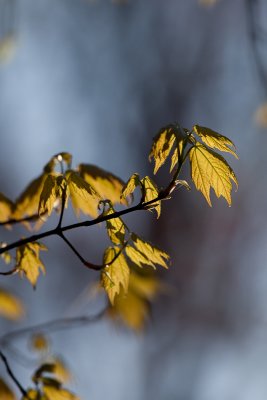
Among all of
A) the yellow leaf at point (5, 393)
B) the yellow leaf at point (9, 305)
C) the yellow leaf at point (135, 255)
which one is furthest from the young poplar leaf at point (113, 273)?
the yellow leaf at point (9, 305)

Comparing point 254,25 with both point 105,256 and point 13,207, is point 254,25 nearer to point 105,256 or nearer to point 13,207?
point 13,207

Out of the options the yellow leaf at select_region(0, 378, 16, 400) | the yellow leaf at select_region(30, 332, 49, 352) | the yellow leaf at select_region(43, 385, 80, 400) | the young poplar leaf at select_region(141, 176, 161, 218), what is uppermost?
the young poplar leaf at select_region(141, 176, 161, 218)

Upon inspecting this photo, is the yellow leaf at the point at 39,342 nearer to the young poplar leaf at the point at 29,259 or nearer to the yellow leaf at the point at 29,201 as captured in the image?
the yellow leaf at the point at 29,201

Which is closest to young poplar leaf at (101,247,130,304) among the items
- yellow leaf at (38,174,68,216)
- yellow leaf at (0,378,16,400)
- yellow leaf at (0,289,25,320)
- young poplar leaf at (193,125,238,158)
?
yellow leaf at (38,174,68,216)

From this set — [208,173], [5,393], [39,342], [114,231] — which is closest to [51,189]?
[114,231]

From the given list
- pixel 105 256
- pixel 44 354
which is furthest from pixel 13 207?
pixel 44 354

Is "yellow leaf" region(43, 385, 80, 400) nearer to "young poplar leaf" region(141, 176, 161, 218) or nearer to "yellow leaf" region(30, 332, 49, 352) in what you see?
"young poplar leaf" region(141, 176, 161, 218)

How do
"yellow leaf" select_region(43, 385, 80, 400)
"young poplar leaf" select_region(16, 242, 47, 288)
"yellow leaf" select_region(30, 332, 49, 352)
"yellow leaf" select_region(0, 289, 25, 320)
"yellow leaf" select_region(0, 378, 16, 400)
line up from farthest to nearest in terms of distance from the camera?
"yellow leaf" select_region(30, 332, 49, 352) → "yellow leaf" select_region(0, 289, 25, 320) → "yellow leaf" select_region(0, 378, 16, 400) → "yellow leaf" select_region(43, 385, 80, 400) → "young poplar leaf" select_region(16, 242, 47, 288)
